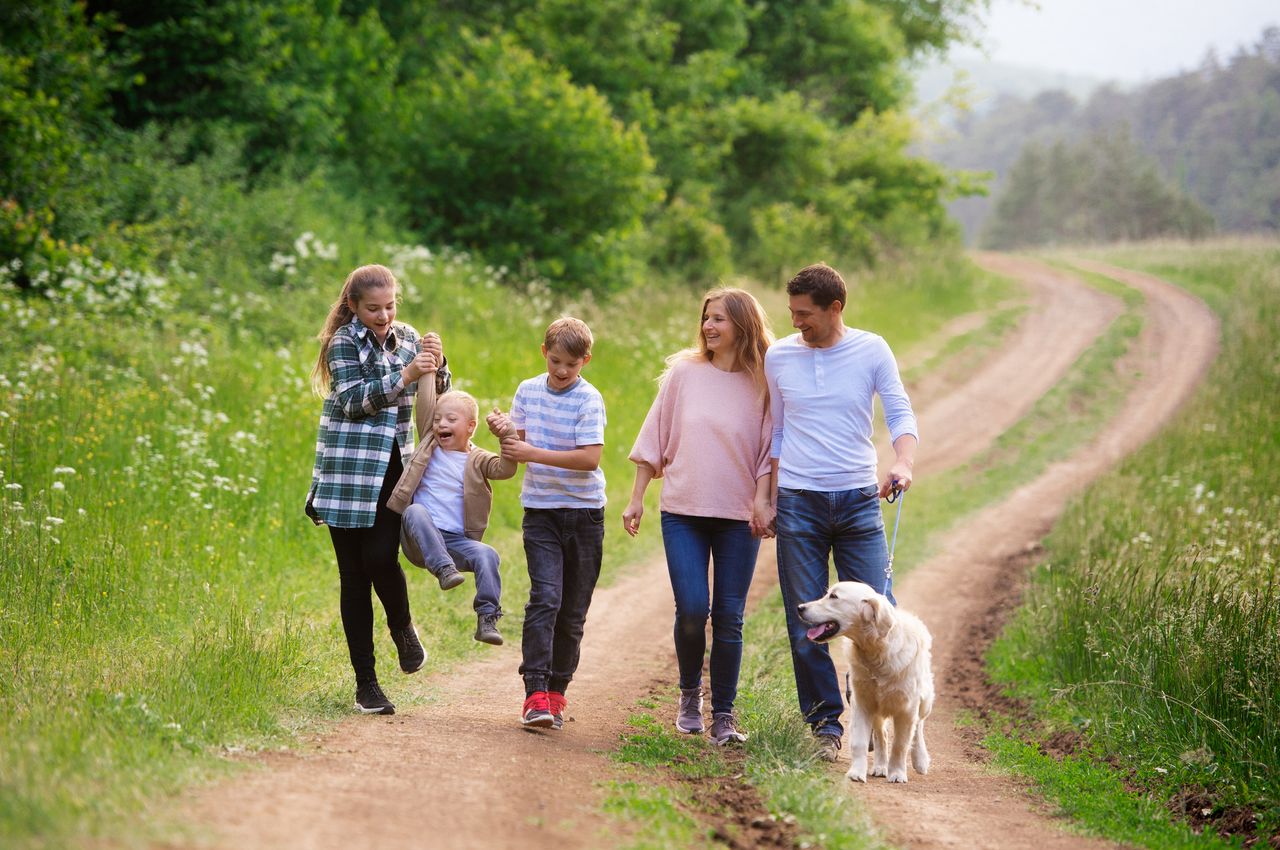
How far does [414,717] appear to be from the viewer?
607cm

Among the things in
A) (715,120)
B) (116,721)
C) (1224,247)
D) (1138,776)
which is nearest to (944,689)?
(1138,776)

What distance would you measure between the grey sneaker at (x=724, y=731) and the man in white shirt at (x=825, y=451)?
411 mm

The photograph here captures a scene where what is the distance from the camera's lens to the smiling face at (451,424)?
580cm

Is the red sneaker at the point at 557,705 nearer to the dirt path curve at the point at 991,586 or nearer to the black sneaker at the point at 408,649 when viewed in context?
the black sneaker at the point at 408,649

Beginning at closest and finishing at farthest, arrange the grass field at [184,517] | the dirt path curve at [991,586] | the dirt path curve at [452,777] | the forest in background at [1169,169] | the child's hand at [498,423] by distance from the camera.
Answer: the dirt path curve at [452,777] < the grass field at [184,517] < the dirt path curve at [991,586] < the child's hand at [498,423] < the forest in background at [1169,169]

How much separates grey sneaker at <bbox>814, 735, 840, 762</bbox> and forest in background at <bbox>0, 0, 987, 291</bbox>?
1000cm

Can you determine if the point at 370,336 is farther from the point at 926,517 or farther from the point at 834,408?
the point at 926,517

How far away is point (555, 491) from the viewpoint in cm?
589

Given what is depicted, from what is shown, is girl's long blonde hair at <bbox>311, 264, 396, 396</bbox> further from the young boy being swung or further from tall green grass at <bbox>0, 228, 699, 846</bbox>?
tall green grass at <bbox>0, 228, 699, 846</bbox>

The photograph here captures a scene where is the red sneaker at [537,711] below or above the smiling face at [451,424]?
below

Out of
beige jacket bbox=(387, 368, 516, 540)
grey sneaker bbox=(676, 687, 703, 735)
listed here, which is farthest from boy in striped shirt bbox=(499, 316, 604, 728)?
grey sneaker bbox=(676, 687, 703, 735)

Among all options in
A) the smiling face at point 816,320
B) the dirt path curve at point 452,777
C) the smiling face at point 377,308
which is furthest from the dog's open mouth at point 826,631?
the smiling face at point 377,308

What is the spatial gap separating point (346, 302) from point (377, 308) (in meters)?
0.21

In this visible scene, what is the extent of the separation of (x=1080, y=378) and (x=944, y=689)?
13.6 m
